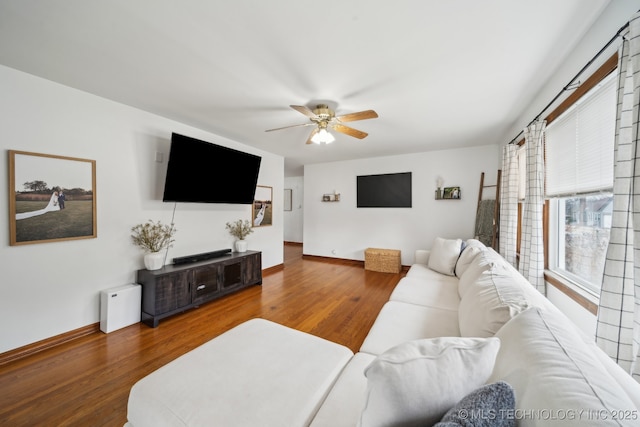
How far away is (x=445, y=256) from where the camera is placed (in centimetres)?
304

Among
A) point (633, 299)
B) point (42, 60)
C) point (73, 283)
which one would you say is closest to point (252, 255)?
point (73, 283)

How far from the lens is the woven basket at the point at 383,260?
182 inches

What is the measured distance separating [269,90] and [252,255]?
254cm

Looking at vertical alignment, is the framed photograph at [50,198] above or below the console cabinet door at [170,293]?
above

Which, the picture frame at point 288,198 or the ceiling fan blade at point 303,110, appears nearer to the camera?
the ceiling fan blade at point 303,110

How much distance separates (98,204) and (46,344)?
1363mm

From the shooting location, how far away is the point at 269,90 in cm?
223

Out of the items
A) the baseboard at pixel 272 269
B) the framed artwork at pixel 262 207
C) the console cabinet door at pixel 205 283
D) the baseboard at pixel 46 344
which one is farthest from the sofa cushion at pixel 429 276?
the baseboard at pixel 46 344

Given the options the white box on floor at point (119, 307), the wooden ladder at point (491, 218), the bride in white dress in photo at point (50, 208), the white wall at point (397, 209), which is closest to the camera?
the bride in white dress in photo at point (50, 208)

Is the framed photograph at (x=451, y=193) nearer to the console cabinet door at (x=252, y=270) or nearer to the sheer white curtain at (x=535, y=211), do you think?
the sheer white curtain at (x=535, y=211)

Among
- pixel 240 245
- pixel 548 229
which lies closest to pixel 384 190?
pixel 548 229

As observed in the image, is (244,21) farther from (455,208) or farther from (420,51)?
(455,208)

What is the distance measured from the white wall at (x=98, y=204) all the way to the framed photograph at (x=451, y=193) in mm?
4508

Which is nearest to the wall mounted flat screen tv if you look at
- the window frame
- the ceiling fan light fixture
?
the window frame
